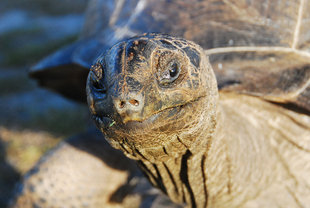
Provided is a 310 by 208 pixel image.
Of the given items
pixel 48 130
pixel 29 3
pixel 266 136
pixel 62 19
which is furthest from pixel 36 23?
pixel 266 136

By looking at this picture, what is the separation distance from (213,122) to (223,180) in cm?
42

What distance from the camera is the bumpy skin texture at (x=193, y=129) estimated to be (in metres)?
1.06

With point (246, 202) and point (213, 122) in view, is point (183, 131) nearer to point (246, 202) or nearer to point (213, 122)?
point (213, 122)

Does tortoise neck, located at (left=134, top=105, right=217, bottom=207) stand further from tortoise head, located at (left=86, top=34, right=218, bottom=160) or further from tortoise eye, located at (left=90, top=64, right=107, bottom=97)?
tortoise eye, located at (left=90, top=64, right=107, bottom=97)

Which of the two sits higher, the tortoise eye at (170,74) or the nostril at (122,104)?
the tortoise eye at (170,74)

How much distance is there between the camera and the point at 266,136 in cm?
191

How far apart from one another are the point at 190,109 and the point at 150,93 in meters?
0.17

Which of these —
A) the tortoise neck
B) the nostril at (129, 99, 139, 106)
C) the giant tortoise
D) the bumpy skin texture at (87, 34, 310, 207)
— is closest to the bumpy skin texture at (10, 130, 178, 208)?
the giant tortoise

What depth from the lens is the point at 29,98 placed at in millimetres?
5195

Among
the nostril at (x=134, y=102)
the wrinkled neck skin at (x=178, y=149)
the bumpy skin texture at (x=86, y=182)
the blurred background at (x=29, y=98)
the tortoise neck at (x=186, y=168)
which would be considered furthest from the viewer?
the blurred background at (x=29, y=98)

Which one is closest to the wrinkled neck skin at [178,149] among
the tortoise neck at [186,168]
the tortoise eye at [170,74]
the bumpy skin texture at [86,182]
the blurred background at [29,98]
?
the tortoise neck at [186,168]

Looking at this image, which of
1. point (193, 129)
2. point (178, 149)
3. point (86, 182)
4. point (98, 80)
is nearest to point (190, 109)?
point (193, 129)

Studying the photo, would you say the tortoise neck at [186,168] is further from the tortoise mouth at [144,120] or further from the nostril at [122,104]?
the nostril at [122,104]

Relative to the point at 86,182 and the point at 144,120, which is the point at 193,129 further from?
the point at 86,182
